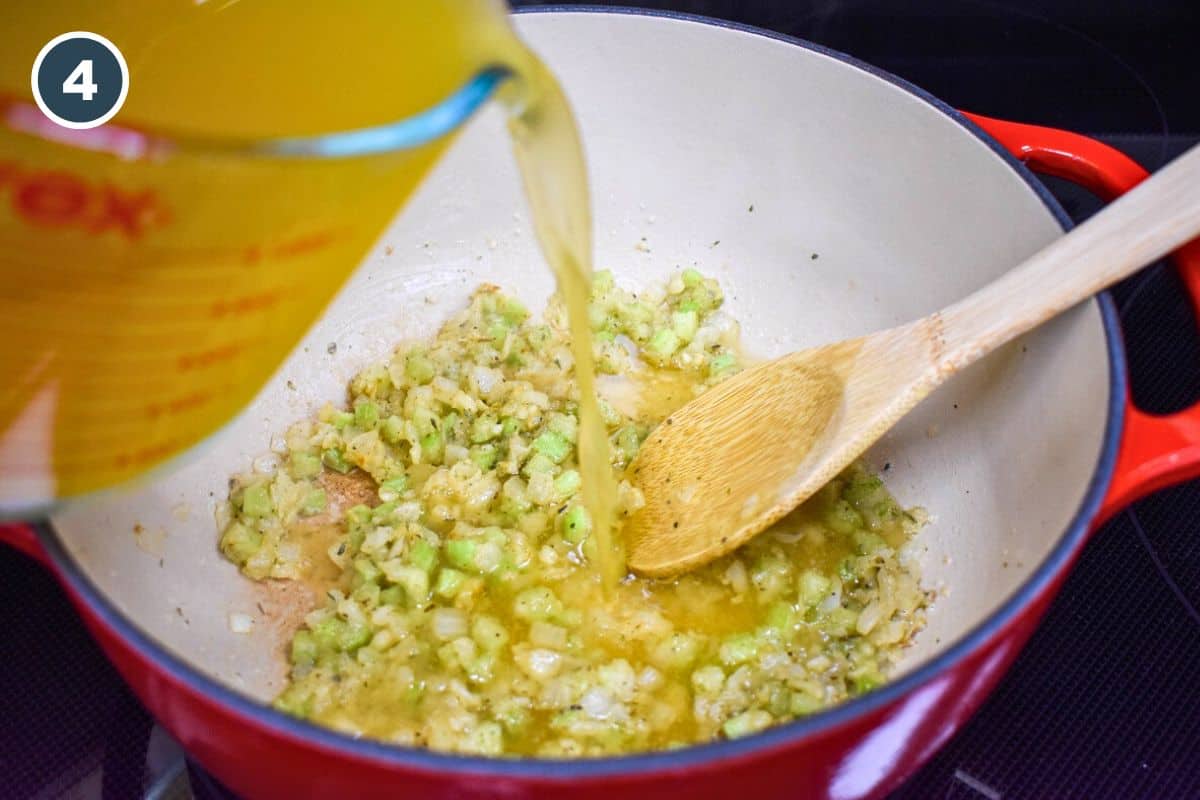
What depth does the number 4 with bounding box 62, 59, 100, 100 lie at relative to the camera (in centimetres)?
101

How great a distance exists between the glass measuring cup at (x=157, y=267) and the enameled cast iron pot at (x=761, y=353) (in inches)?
5.5

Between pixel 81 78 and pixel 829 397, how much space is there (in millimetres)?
859

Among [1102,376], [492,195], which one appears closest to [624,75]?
[492,195]

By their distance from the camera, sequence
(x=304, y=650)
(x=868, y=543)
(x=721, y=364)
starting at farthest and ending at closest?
1. (x=721, y=364)
2. (x=868, y=543)
3. (x=304, y=650)

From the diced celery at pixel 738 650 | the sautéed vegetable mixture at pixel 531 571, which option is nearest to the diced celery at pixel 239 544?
the sautéed vegetable mixture at pixel 531 571

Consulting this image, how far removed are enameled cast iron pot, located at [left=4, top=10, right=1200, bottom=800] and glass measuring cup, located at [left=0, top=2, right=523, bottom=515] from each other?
5.5 inches

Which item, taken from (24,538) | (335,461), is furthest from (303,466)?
(24,538)

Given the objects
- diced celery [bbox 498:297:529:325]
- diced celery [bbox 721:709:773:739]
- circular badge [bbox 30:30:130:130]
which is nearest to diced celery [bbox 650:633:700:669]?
diced celery [bbox 721:709:773:739]

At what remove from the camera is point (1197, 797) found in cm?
109

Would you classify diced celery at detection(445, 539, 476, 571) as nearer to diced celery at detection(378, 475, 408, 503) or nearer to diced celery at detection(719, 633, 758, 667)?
diced celery at detection(378, 475, 408, 503)

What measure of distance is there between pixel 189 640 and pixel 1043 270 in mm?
968

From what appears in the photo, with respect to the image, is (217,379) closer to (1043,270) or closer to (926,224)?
(1043,270)

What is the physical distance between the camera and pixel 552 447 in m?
1.41

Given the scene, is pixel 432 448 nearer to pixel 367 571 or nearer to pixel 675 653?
pixel 367 571
